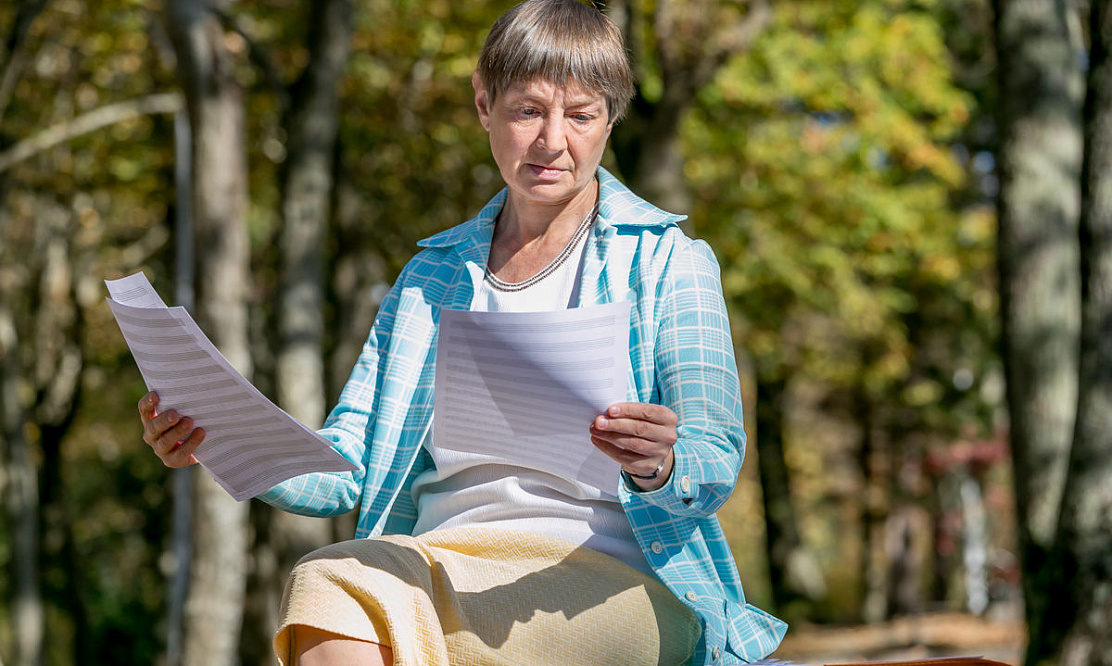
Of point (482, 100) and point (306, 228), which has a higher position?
point (482, 100)

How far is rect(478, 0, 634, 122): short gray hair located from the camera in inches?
98.5

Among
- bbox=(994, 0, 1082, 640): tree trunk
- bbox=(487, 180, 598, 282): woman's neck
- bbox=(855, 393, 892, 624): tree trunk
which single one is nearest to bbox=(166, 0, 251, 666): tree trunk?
bbox=(994, 0, 1082, 640): tree trunk

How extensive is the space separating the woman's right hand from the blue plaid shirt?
0.61 ft

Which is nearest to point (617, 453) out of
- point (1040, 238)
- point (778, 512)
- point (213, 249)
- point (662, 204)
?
point (1040, 238)

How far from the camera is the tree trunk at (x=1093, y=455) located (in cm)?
484

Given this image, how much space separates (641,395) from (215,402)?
776mm

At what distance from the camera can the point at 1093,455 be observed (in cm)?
493

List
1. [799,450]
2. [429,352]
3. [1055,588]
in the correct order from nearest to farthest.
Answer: [429,352]
[1055,588]
[799,450]

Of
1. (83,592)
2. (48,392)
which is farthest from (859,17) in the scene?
(83,592)

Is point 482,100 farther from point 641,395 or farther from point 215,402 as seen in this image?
point 215,402

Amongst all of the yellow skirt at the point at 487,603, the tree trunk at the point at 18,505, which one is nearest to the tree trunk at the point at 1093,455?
the yellow skirt at the point at 487,603

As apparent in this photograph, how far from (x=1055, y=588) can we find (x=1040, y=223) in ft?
6.92

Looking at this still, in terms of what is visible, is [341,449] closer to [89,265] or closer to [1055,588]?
[1055,588]

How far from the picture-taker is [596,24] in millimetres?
2543
